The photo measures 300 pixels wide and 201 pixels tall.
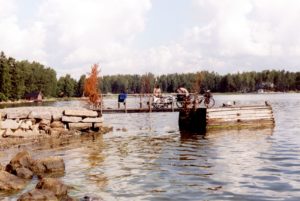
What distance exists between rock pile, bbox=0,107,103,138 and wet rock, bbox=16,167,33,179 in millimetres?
10684

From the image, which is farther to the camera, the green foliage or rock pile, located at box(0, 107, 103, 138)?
the green foliage

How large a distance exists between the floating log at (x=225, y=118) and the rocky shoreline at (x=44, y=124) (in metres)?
6.55

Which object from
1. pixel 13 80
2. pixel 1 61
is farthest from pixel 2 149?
pixel 13 80

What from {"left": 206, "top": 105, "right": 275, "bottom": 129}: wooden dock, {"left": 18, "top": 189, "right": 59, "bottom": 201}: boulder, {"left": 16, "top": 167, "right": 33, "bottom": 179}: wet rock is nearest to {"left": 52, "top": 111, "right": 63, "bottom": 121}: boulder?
{"left": 206, "top": 105, "right": 275, "bottom": 129}: wooden dock

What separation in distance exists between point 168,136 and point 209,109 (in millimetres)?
4073

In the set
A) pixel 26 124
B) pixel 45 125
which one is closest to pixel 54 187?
pixel 26 124

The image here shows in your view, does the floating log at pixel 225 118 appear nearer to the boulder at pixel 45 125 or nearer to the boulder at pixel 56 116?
the boulder at pixel 56 116

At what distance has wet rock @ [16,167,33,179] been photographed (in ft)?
53.9

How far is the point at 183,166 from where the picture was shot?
18.6 metres

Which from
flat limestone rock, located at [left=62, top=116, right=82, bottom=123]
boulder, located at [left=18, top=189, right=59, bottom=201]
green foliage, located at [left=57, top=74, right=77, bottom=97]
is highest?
green foliage, located at [left=57, top=74, right=77, bottom=97]

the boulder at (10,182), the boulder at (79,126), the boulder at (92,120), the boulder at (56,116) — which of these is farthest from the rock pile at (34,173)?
the boulder at (92,120)

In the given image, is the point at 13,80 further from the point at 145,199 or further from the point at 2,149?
the point at 145,199

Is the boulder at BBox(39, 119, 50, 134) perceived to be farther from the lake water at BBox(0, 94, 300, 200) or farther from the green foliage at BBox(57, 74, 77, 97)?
the green foliage at BBox(57, 74, 77, 97)

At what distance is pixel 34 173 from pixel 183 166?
241 inches
